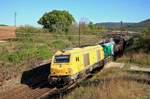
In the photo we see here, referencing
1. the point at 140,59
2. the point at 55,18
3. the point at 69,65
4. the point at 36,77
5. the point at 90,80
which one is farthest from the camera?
the point at 55,18

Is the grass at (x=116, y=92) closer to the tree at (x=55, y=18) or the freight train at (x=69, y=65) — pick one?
the freight train at (x=69, y=65)

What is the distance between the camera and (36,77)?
26.5 meters

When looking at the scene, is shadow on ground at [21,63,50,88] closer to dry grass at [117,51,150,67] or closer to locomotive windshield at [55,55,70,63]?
locomotive windshield at [55,55,70,63]

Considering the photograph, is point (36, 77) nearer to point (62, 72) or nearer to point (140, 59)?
point (62, 72)

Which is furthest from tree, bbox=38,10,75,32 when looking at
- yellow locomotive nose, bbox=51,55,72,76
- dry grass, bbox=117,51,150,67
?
yellow locomotive nose, bbox=51,55,72,76

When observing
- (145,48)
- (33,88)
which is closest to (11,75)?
(33,88)

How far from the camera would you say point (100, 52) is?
3041cm

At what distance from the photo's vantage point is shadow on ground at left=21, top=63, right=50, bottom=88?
23953 mm

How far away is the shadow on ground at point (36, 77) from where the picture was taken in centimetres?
2395

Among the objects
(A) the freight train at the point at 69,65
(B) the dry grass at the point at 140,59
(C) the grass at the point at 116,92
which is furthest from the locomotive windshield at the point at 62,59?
(B) the dry grass at the point at 140,59

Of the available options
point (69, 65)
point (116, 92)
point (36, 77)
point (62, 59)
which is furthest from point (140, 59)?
point (116, 92)

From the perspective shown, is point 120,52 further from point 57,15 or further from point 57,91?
point 57,15

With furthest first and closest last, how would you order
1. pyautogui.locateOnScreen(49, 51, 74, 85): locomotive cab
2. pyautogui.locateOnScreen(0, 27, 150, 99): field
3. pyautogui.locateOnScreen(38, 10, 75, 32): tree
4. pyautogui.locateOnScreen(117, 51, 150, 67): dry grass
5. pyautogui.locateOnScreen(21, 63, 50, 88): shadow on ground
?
1. pyautogui.locateOnScreen(38, 10, 75, 32): tree
2. pyautogui.locateOnScreen(117, 51, 150, 67): dry grass
3. pyautogui.locateOnScreen(21, 63, 50, 88): shadow on ground
4. pyautogui.locateOnScreen(49, 51, 74, 85): locomotive cab
5. pyautogui.locateOnScreen(0, 27, 150, 99): field

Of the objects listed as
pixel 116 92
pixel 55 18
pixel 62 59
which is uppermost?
pixel 55 18
